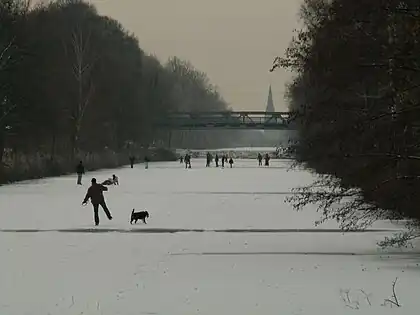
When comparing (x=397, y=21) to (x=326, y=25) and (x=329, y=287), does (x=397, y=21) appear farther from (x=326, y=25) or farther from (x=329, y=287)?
(x=329, y=287)

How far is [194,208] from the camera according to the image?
112ft

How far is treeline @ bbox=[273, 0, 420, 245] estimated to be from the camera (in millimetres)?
18000

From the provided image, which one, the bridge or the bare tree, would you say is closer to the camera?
the bare tree

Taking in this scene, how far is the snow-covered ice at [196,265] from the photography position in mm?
13086

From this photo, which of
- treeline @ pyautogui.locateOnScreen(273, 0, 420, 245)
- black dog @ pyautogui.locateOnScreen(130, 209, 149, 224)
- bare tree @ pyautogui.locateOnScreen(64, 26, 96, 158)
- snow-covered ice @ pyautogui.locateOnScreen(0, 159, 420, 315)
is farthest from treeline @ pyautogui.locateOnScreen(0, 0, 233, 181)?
treeline @ pyautogui.locateOnScreen(273, 0, 420, 245)

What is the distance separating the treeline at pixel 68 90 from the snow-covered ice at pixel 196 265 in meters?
31.4

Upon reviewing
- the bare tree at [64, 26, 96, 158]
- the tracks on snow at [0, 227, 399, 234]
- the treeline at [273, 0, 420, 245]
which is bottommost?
the tracks on snow at [0, 227, 399, 234]

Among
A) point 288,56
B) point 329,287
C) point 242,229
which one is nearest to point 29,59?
point 242,229

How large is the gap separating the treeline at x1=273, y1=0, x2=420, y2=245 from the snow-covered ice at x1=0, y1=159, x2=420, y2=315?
60.6 inches

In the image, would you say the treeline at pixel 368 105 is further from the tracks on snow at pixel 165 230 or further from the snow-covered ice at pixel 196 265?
the tracks on snow at pixel 165 230

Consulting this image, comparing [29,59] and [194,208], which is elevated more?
[29,59]

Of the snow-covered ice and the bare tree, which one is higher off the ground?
the bare tree

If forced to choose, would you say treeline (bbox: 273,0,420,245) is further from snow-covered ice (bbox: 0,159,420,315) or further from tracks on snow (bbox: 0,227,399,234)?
tracks on snow (bbox: 0,227,399,234)

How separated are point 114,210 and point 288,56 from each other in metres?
14.7
